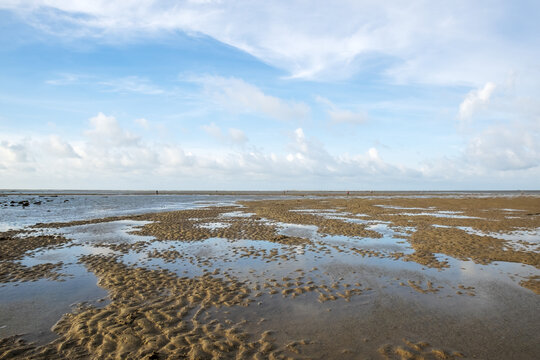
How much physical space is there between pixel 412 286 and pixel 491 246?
10158mm

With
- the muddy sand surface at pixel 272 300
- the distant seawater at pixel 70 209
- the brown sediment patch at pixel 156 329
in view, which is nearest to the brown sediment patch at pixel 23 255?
the muddy sand surface at pixel 272 300

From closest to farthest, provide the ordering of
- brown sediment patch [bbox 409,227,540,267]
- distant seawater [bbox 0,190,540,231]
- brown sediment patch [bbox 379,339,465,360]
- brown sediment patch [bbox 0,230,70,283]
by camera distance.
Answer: brown sediment patch [bbox 379,339,465,360] < brown sediment patch [bbox 0,230,70,283] < brown sediment patch [bbox 409,227,540,267] < distant seawater [bbox 0,190,540,231]

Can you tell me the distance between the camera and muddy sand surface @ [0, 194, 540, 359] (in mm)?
6605

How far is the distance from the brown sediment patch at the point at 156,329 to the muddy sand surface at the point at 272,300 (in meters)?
0.03

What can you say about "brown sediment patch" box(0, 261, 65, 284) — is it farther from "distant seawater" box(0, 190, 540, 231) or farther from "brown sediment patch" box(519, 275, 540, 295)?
"brown sediment patch" box(519, 275, 540, 295)

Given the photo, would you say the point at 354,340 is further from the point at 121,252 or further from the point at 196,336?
the point at 121,252

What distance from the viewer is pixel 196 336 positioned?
7.02 metres

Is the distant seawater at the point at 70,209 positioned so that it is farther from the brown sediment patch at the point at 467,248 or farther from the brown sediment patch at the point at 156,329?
the brown sediment patch at the point at 467,248

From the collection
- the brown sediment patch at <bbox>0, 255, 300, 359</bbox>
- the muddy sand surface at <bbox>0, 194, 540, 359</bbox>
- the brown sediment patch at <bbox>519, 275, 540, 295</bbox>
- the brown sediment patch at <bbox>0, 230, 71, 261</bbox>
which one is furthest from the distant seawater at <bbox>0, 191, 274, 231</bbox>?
the brown sediment patch at <bbox>519, 275, 540, 295</bbox>

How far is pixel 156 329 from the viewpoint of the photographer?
24.3 feet

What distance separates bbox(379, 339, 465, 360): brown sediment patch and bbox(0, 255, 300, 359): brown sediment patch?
231 cm

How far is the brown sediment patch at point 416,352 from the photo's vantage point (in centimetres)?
620

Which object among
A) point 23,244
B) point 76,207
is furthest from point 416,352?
point 76,207

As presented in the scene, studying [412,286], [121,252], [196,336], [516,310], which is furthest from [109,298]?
[516,310]
